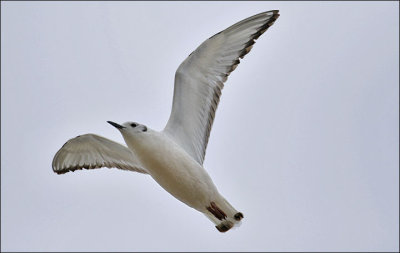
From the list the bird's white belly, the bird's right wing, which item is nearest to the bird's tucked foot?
the bird's white belly

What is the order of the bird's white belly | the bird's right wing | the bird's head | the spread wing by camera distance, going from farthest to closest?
the bird's right wing, the spread wing, the bird's head, the bird's white belly

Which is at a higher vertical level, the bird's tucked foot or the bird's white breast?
the bird's white breast

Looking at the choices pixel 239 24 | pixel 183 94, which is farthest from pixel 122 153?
pixel 239 24

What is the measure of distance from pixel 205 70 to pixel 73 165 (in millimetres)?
2375

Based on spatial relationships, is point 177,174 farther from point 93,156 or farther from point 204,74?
point 93,156

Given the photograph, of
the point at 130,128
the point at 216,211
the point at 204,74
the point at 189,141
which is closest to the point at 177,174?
the point at 216,211

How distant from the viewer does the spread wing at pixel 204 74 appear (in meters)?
14.1

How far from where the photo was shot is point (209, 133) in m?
14.4

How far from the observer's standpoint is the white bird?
43.9 feet

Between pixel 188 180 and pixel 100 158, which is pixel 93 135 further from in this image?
pixel 188 180

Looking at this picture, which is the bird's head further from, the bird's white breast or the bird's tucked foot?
the bird's tucked foot

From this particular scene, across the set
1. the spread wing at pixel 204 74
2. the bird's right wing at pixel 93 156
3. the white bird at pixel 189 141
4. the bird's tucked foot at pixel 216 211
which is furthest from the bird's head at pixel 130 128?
the bird's tucked foot at pixel 216 211

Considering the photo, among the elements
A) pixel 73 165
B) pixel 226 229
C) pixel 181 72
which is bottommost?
pixel 226 229

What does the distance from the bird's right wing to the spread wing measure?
0.84m
